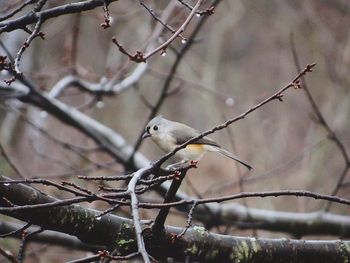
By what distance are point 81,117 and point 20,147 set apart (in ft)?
15.1

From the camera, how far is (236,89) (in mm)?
11469

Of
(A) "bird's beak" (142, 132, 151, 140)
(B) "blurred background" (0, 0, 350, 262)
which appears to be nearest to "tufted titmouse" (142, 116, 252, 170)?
(A) "bird's beak" (142, 132, 151, 140)

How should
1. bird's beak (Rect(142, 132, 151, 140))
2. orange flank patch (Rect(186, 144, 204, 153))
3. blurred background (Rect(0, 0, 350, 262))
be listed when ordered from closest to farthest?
1. bird's beak (Rect(142, 132, 151, 140))
2. orange flank patch (Rect(186, 144, 204, 153))
3. blurred background (Rect(0, 0, 350, 262))

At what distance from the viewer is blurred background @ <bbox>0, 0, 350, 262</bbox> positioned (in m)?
7.90

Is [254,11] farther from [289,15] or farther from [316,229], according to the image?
[316,229]

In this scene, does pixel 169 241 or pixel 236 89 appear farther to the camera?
pixel 236 89

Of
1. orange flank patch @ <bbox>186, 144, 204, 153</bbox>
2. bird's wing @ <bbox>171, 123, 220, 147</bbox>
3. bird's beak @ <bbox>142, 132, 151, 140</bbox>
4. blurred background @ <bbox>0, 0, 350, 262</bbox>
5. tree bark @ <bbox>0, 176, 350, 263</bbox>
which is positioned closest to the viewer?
tree bark @ <bbox>0, 176, 350, 263</bbox>

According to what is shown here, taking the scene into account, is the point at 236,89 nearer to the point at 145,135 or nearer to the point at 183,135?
the point at 183,135

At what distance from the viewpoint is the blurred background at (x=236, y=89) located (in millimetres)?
7902

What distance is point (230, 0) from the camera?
9508 millimetres

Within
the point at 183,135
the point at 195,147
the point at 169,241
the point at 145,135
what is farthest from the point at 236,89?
the point at 169,241

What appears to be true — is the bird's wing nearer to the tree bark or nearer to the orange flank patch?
the orange flank patch

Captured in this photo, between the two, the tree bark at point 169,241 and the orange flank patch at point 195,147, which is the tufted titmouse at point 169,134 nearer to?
the orange flank patch at point 195,147

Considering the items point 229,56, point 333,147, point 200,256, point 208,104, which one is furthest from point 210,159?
point 200,256
